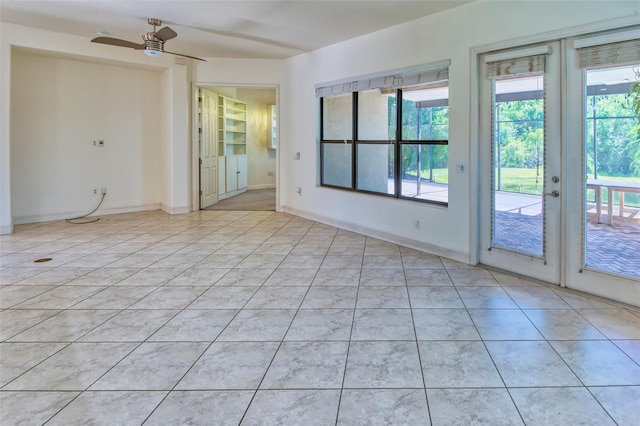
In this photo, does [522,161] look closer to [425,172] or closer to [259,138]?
[425,172]

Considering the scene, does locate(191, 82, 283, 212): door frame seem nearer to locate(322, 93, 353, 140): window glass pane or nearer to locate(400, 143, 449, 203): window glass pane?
locate(322, 93, 353, 140): window glass pane

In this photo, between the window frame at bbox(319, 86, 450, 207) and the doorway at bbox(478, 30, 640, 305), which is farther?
the window frame at bbox(319, 86, 450, 207)

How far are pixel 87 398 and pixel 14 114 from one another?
19.2 ft

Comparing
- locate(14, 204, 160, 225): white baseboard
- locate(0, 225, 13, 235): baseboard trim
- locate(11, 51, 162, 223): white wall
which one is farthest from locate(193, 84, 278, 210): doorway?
locate(0, 225, 13, 235): baseboard trim

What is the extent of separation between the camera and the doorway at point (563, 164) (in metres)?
3.21

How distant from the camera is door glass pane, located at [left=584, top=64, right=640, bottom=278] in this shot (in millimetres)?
3168

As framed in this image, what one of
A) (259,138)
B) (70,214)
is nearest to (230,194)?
(259,138)

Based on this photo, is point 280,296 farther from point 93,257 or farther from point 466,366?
point 93,257

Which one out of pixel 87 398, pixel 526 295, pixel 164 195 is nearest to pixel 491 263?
pixel 526 295

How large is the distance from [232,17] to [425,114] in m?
2.63

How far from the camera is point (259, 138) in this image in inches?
460

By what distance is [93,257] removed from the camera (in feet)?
15.1

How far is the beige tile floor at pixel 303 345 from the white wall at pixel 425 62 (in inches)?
23.4

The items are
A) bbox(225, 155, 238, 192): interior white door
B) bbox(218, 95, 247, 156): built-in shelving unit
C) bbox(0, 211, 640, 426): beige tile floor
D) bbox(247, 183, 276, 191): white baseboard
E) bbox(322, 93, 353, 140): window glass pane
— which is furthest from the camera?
bbox(247, 183, 276, 191): white baseboard
